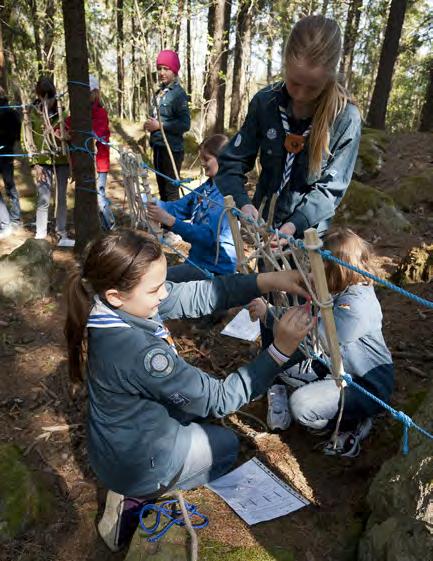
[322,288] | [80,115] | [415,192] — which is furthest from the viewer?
[415,192]

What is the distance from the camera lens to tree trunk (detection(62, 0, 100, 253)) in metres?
3.95

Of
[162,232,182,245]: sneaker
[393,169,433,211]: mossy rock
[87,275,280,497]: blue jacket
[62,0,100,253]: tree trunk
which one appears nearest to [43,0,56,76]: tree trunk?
[162,232,182,245]: sneaker

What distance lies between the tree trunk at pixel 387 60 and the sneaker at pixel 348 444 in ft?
30.4

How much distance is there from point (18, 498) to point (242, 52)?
1242cm

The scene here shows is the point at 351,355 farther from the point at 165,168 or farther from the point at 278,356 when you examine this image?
the point at 165,168

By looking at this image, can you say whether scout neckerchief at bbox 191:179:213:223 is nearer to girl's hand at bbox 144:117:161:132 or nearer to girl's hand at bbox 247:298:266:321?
girl's hand at bbox 247:298:266:321

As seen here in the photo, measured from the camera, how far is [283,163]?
2.38 metres

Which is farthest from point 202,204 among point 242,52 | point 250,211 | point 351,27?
point 351,27

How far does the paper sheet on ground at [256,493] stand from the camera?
2.11 metres

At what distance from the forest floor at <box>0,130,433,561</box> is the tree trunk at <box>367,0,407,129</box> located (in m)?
7.45

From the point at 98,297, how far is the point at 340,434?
4.84ft

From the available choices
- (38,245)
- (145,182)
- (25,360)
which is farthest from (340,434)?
(38,245)

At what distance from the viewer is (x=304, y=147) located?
7.41 feet

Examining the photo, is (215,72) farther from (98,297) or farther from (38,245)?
(98,297)
